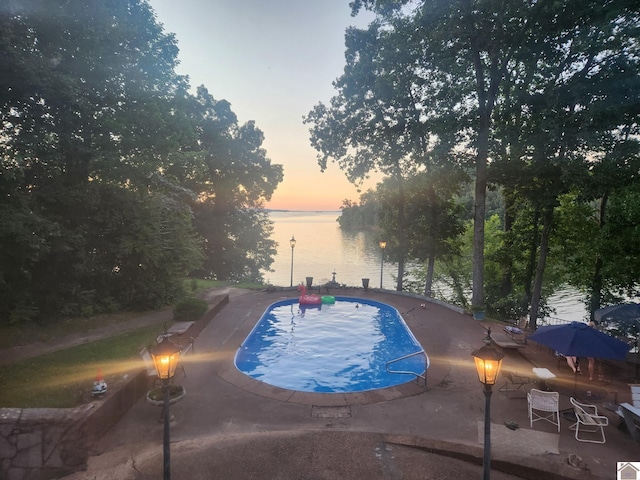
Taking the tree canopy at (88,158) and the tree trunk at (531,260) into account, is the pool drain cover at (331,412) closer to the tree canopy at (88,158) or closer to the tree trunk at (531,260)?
the tree canopy at (88,158)

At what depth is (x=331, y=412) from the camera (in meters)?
10.1

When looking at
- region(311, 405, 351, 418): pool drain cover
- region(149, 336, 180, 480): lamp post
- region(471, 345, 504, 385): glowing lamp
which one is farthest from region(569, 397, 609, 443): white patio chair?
region(149, 336, 180, 480): lamp post

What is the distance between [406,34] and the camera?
19688 mm

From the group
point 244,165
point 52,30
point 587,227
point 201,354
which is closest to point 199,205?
point 244,165

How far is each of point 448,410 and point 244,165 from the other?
33.5 m

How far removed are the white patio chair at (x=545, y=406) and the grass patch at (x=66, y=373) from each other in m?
11.4

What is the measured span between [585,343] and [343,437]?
7244 millimetres

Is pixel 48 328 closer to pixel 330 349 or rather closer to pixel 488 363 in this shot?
pixel 330 349

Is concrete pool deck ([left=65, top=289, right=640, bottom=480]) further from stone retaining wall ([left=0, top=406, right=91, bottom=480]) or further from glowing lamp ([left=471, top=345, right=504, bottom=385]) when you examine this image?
glowing lamp ([left=471, top=345, right=504, bottom=385])

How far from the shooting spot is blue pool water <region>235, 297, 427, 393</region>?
14019 mm

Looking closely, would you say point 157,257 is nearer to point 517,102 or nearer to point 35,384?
point 35,384

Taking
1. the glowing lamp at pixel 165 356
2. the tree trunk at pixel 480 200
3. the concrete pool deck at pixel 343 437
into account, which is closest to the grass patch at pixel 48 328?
the concrete pool deck at pixel 343 437

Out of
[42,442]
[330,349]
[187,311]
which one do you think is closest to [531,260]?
[330,349]

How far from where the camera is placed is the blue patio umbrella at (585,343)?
984cm
